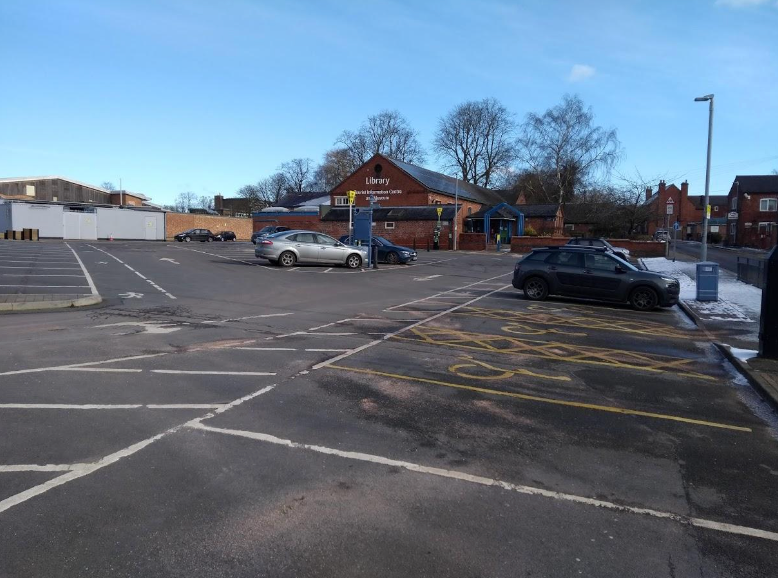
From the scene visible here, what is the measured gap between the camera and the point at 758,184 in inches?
2721

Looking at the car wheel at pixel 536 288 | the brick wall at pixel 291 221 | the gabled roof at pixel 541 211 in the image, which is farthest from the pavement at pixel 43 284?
the gabled roof at pixel 541 211

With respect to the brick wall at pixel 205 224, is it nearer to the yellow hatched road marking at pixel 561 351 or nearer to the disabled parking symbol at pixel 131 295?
the disabled parking symbol at pixel 131 295

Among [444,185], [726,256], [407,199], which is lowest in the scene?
[726,256]

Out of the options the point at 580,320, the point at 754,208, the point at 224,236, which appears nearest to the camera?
the point at 580,320

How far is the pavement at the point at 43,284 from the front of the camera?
493 inches

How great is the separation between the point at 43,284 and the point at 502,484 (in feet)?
52.4

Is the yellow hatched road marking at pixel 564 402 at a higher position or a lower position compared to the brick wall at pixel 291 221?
lower

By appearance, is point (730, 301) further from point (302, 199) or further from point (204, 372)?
point (302, 199)

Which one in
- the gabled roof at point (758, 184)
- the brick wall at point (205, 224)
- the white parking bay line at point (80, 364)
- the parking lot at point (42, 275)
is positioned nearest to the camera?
the white parking bay line at point (80, 364)

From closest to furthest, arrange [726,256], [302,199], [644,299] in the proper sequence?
[644,299] < [726,256] < [302,199]

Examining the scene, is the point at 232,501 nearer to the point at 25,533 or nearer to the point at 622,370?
the point at 25,533

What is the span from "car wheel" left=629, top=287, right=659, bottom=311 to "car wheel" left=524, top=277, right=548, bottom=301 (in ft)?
7.26

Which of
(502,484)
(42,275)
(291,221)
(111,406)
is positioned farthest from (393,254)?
(291,221)

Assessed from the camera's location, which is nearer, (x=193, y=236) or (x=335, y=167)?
(x=193, y=236)
